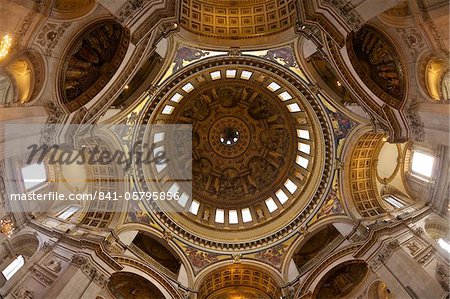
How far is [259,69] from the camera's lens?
21609mm

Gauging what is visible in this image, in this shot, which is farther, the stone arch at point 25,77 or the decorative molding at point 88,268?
the decorative molding at point 88,268

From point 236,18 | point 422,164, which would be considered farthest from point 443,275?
point 236,18

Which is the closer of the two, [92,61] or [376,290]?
[92,61]

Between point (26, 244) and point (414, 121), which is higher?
point (414, 121)

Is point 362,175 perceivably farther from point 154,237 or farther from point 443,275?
point 154,237

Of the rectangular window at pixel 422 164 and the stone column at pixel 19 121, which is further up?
the rectangular window at pixel 422 164

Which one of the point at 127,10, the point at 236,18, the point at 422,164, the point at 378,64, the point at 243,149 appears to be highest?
the point at 243,149

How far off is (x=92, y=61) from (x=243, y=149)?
16.9 metres

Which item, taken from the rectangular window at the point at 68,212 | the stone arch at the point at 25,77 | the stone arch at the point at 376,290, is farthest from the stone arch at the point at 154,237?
the stone arch at the point at 25,77

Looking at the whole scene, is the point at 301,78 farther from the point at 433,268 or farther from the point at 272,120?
the point at 433,268

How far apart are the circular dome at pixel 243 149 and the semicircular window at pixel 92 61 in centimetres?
641

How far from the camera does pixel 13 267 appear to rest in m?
16.2

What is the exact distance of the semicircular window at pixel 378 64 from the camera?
14.6 metres

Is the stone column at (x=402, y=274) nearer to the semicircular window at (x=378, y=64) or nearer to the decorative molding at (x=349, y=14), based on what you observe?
the semicircular window at (x=378, y=64)
